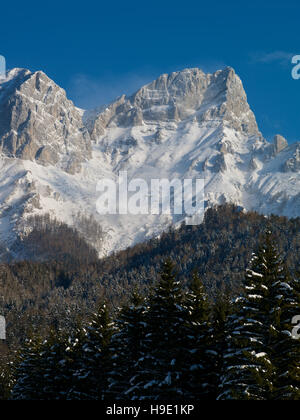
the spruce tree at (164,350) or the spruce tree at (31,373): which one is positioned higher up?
the spruce tree at (164,350)

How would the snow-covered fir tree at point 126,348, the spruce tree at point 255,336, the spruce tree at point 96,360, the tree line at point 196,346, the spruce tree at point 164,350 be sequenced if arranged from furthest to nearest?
the spruce tree at point 96,360
the snow-covered fir tree at point 126,348
the spruce tree at point 164,350
the tree line at point 196,346
the spruce tree at point 255,336

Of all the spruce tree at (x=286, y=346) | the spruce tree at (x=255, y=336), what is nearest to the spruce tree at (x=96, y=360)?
the spruce tree at (x=255, y=336)

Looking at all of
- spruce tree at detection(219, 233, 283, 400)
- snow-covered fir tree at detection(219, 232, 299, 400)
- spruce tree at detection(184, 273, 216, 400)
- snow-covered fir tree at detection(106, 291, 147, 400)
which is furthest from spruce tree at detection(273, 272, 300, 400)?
snow-covered fir tree at detection(106, 291, 147, 400)

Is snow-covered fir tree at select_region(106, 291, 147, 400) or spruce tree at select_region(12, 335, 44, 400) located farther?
spruce tree at select_region(12, 335, 44, 400)

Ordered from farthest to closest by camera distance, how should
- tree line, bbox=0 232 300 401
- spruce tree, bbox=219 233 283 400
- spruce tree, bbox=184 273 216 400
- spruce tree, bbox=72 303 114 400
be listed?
spruce tree, bbox=72 303 114 400 → spruce tree, bbox=184 273 216 400 → tree line, bbox=0 232 300 401 → spruce tree, bbox=219 233 283 400

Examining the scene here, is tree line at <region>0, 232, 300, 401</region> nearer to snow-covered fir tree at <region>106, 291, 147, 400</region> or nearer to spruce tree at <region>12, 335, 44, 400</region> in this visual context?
snow-covered fir tree at <region>106, 291, 147, 400</region>

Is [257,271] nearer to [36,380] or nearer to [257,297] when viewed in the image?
[257,297]

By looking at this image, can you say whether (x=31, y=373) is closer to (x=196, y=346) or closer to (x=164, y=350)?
(x=164, y=350)

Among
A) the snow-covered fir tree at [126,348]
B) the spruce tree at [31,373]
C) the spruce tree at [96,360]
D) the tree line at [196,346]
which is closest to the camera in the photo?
the tree line at [196,346]

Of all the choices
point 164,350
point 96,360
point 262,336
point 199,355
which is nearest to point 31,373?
point 96,360

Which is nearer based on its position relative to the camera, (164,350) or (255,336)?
(255,336)

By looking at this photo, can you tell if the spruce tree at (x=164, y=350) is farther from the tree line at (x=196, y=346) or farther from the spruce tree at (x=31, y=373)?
the spruce tree at (x=31, y=373)

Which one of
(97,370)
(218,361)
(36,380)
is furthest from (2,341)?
(218,361)
